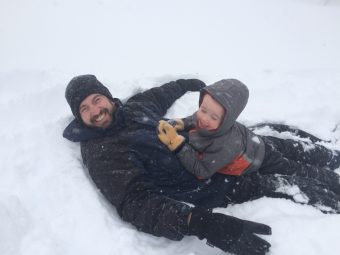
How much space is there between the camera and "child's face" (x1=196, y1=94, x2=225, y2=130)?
9.35 feet

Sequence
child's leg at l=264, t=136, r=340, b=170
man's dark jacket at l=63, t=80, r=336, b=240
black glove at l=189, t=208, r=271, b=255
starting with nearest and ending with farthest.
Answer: black glove at l=189, t=208, r=271, b=255 < man's dark jacket at l=63, t=80, r=336, b=240 < child's leg at l=264, t=136, r=340, b=170

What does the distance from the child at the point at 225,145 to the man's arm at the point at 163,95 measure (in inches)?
15.9

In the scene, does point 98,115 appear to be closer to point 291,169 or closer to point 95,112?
point 95,112

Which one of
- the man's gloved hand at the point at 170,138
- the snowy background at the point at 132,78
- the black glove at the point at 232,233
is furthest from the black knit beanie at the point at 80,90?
the black glove at the point at 232,233

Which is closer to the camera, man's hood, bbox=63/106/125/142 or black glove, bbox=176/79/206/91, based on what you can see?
man's hood, bbox=63/106/125/142

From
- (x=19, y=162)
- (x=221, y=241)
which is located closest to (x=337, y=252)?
(x=221, y=241)

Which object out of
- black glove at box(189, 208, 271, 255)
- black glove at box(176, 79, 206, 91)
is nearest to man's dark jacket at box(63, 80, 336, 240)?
black glove at box(189, 208, 271, 255)

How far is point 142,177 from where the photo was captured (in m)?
2.78

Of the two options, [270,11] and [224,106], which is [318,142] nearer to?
[224,106]

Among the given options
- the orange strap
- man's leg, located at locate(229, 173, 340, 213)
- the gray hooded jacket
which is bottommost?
man's leg, located at locate(229, 173, 340, 213)

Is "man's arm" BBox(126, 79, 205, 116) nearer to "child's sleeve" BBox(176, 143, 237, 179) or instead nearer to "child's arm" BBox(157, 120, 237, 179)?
"child's arm" BBox(157, 120, 237, 179)

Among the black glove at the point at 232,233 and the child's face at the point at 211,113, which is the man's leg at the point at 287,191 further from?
the black glove at the point at 232,233

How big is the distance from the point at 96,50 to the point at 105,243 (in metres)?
3.22

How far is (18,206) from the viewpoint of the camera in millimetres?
2562
